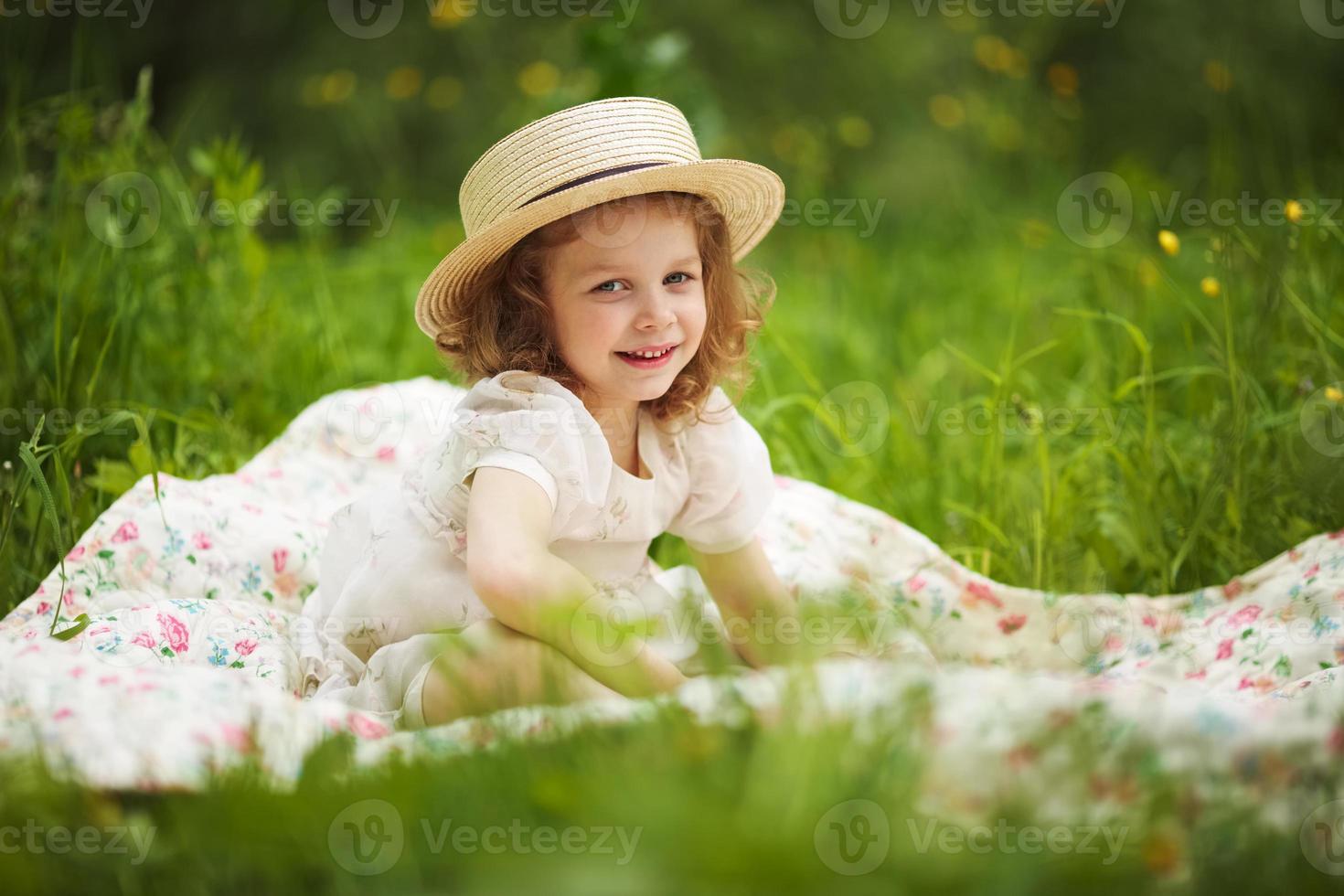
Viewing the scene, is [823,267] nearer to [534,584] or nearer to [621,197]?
[621,197]

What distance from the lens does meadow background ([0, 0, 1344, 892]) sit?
7.66 feet

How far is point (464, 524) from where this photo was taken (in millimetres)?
1926

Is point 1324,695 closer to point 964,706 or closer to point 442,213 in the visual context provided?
point 964,706

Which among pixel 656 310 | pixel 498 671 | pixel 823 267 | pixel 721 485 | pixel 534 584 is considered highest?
pixel 823 267

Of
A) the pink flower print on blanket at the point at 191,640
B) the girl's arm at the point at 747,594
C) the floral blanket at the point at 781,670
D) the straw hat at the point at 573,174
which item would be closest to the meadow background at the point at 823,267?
the floral blanket at the point at 781,670

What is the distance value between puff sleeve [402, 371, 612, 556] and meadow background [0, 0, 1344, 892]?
18.9 inches

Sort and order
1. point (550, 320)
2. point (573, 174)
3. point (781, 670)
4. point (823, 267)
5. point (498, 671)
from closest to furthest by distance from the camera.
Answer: point (781, 670)
point (498, 671)
point (573, 174)
point (550, 320)
point (823, 267)

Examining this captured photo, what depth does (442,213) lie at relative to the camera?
5.07 meters

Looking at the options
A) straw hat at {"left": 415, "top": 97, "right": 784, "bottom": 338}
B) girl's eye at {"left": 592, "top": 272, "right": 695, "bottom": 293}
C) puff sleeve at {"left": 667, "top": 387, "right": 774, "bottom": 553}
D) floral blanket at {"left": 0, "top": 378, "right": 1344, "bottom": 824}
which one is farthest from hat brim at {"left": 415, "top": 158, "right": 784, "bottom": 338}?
floral blanket at {"left": 0, "top": 378, "right": 1344, "bottom": 824}

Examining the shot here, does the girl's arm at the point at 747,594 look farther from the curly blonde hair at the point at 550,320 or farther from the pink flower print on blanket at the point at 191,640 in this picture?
the pink flower print on blanket at the point at 191,640

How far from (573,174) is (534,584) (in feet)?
1.99

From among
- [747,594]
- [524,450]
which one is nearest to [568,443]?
[524,450]

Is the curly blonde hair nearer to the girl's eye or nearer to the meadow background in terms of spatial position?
the girl's eye

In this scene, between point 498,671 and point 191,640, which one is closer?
point 498,671
